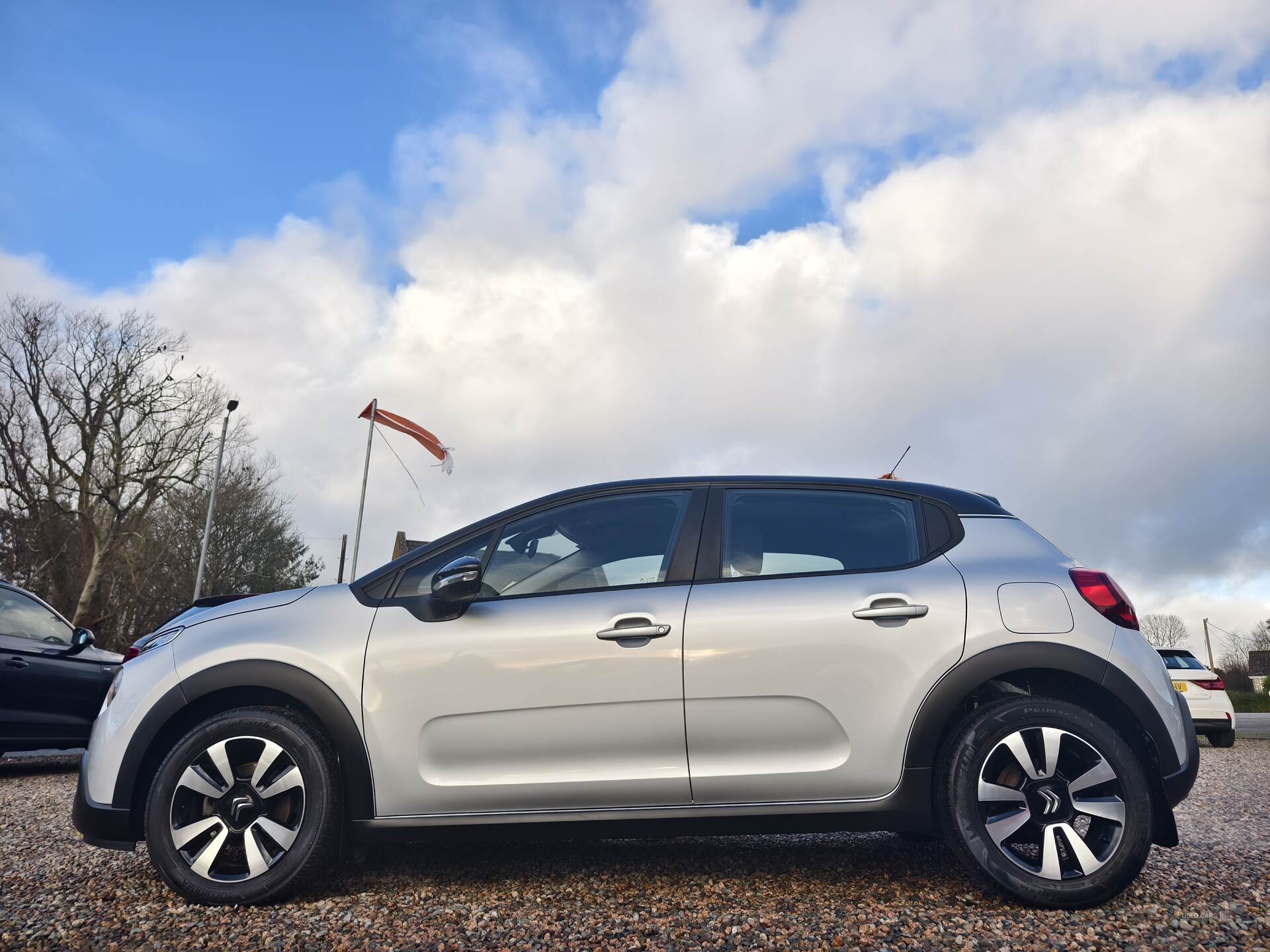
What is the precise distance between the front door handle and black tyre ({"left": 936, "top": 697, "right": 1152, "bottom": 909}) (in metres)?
1.13

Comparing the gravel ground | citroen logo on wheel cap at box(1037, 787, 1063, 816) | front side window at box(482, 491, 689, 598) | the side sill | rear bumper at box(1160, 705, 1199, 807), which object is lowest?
the gravel ground

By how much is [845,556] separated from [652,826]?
126 cm

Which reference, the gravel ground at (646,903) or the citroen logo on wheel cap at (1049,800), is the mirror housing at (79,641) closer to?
the gravel ground at (646,903)

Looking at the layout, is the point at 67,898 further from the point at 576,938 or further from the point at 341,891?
the point at 576,938

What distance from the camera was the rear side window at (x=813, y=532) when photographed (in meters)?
3.60

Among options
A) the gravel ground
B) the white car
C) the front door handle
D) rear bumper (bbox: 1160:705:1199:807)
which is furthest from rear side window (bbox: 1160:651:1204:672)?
the front door handle

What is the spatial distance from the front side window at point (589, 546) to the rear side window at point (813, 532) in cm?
25

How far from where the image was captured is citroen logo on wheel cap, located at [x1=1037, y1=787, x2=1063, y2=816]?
3.18 meters

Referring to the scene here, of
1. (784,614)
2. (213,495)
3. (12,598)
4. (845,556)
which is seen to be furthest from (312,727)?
(213,495)

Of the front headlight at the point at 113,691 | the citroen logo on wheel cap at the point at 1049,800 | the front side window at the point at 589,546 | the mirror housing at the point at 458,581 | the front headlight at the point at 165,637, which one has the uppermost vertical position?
the front side window at the point at 589,546

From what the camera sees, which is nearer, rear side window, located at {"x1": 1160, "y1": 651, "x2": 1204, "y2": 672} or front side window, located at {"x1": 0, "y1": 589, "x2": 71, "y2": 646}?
front side window, located at {"x1": 0, "y1": 589, "x2": 71, "y2": 646}

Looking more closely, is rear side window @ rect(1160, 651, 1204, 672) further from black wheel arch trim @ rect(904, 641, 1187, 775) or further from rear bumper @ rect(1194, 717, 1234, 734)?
black wheel arch trim @ rect(904, 641, 1187, 775)

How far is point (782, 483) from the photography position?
12.7ft

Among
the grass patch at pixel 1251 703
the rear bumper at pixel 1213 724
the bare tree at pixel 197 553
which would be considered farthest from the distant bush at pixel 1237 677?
the bare tree at pixel 197 553
